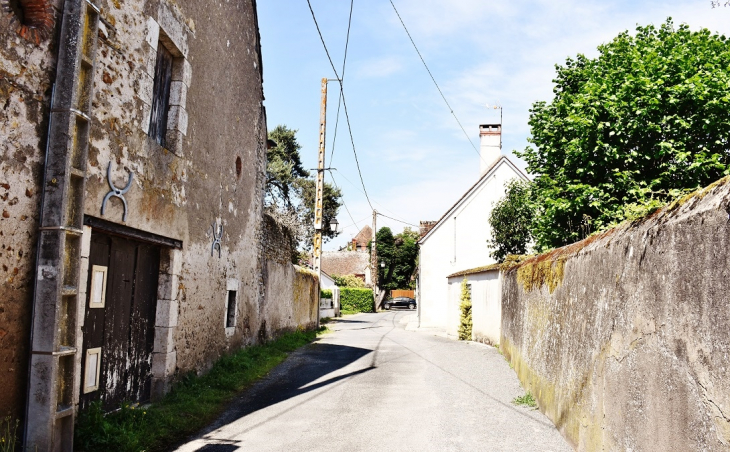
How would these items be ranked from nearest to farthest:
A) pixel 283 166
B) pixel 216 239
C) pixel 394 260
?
pixel 216 239 < pixel 283 166 < pixel 394 260

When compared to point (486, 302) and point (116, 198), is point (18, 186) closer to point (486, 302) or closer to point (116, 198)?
point (116, 198)

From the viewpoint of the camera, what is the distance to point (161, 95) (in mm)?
7277

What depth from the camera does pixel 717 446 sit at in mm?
2566

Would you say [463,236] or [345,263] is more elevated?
[345,263]

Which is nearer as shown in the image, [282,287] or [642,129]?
[642,129]

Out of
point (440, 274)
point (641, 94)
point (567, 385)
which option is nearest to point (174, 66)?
point (567, 385)

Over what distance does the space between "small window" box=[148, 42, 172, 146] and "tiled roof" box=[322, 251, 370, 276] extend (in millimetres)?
55381

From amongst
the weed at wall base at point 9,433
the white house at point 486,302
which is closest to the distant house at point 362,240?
Answer: the white house at point 486,302

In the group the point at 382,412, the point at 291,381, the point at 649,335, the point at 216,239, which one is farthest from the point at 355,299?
the point at 649,335

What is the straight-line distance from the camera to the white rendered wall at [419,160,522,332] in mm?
24312

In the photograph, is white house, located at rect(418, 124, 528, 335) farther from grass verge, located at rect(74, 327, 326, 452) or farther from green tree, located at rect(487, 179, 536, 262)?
grass verge, located at rect(74, 327, 326, 452)

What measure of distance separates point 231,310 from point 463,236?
16.5 meters

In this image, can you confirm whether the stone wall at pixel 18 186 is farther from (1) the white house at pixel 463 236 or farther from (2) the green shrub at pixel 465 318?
(1) the white house at pixel 463 236

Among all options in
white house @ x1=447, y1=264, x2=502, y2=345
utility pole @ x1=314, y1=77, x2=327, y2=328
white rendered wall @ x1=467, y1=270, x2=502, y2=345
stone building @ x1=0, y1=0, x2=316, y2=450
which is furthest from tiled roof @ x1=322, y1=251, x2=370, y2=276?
stone building @ x1=0, y1=0, x2=316, y2=450
